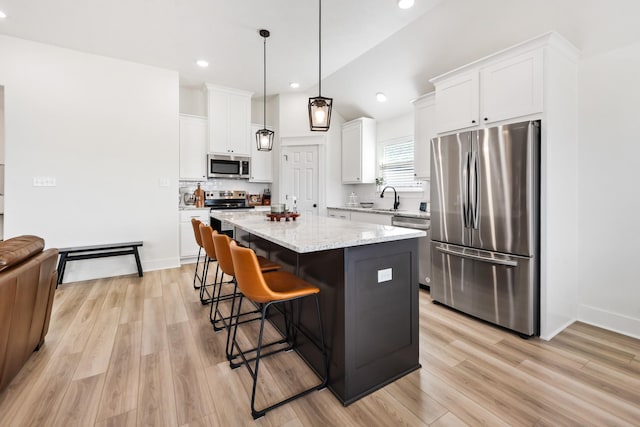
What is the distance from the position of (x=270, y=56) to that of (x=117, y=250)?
11.6ft

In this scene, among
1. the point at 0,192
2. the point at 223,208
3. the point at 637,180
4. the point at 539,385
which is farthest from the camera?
the point at 223,208

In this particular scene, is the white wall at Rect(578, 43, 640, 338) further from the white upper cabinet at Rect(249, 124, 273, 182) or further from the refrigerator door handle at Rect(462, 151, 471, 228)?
the white upper cabinet at Rect(249, 124, 273, 182)

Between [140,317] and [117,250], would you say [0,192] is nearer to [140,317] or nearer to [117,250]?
[117,250]

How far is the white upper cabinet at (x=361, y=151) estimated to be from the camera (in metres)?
5.31

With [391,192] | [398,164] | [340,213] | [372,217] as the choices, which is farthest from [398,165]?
[340,213]

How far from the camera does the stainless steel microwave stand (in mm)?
5235

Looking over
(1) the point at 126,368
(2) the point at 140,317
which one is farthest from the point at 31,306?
(2) the point at 140,317

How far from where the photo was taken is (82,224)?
4070 millimetres

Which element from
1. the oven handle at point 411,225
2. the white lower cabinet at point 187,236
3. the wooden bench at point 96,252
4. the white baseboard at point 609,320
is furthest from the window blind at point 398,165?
the wooden bench at point 96,252

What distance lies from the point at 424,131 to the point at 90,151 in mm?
4551

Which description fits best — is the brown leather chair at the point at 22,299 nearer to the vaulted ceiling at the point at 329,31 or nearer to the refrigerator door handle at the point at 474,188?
the vaulted ceiling at the point at 329,31

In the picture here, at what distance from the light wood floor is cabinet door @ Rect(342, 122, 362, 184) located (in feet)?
10.6

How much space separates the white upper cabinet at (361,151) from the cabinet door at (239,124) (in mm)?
1896

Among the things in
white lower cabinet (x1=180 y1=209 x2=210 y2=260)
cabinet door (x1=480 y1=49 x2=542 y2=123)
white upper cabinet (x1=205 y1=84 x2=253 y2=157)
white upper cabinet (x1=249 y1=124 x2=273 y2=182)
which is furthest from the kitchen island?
white upper cabinet (x1=249 y1=124 x2=273 y2=182)
